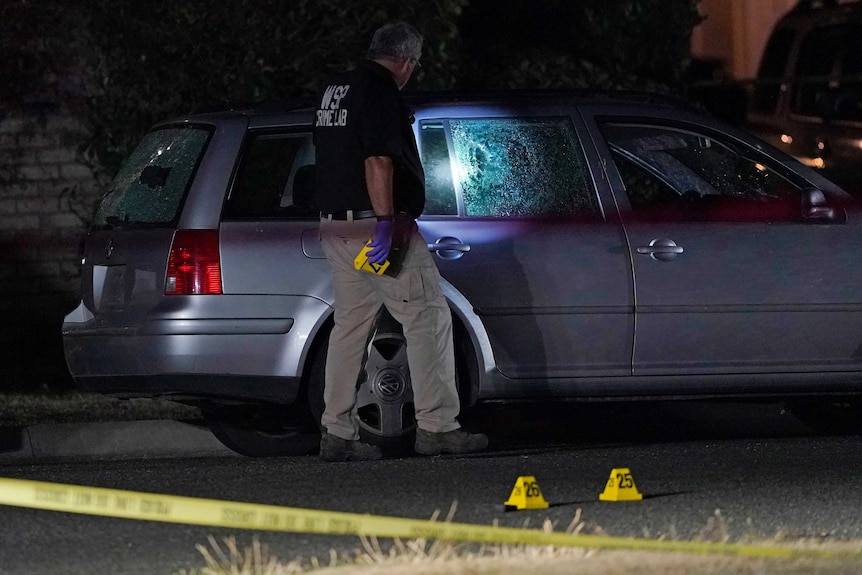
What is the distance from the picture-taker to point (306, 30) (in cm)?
1016

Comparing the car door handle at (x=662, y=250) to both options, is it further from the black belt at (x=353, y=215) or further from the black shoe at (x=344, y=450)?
the black shoe at (x=344, y=450)

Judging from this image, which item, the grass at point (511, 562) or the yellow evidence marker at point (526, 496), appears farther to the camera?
the yellow evidence marker at point (526, 496)

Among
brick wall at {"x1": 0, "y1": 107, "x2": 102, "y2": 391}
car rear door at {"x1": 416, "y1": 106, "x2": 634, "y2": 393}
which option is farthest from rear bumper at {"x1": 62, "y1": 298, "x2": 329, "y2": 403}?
brick wall at {"x1": 0, "y1": 107, "x2": 102, "y2": 391}

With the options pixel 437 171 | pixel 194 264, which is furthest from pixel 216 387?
pixel 437 171

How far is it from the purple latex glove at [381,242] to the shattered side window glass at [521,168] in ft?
2.48

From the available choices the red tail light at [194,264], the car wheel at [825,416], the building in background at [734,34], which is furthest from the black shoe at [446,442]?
the building in background at [734,34]

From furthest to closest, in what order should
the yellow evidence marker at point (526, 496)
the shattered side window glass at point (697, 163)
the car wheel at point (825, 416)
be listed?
the car wheel at point (825, 416), the shattered side window glass at point (697, 163), the yellow evidence marker at point (526, 496)

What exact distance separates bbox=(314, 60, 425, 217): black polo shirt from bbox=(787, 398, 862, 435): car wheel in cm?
270

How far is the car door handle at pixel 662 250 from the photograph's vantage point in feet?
23.5

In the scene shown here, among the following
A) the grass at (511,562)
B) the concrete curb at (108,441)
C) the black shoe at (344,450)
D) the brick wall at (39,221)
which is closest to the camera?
the grass at (511,562)

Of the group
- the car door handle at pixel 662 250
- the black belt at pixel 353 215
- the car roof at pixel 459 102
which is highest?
the car roof at pixel 459 102

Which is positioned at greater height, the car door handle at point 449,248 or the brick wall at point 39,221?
the car door handle at point 449,248

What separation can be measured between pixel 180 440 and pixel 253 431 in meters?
0.45

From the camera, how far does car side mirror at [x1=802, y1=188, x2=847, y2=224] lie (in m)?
7.20
